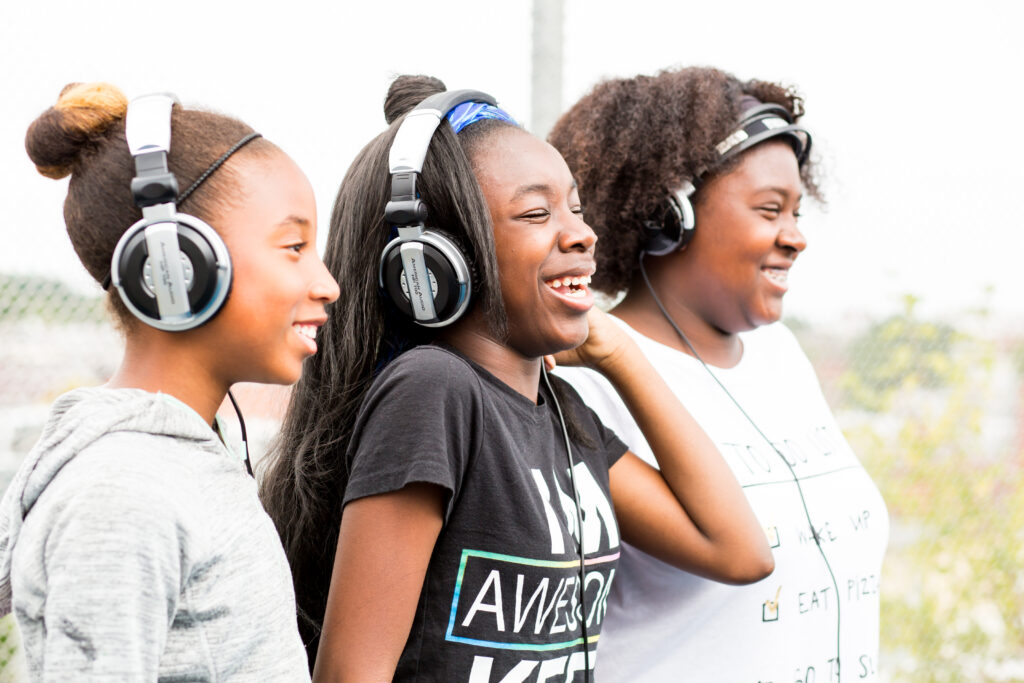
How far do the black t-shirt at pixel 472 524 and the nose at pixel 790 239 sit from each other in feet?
2.94

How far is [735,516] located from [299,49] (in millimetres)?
1298

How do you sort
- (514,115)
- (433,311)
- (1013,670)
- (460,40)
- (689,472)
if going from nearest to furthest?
(433,311) < (514,115) < (689,472) < (460,40) < (1013,670)

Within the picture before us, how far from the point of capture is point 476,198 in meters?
1.34

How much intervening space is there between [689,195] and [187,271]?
1.23 meters

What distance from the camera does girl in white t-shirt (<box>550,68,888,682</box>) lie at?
67.8 inches

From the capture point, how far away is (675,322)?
2.01 metres

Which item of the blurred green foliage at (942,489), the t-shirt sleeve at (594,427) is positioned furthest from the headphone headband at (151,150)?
the blurred green foliage at (942,489)

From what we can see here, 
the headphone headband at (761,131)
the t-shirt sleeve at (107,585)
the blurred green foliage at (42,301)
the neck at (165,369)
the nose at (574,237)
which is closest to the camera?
the t-shirt sleeve at (107,585)

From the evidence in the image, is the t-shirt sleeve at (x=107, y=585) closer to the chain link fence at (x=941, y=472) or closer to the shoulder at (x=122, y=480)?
the shoulder at (x=122, y=480)

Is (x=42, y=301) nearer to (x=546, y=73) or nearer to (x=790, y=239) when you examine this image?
(x=546, y=73)

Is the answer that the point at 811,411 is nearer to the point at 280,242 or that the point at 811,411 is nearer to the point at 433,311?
the point at 433,311

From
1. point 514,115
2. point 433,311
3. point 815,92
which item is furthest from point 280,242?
point 815,92

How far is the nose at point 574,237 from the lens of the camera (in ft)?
4.55

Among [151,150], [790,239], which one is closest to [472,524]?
[151,150]
